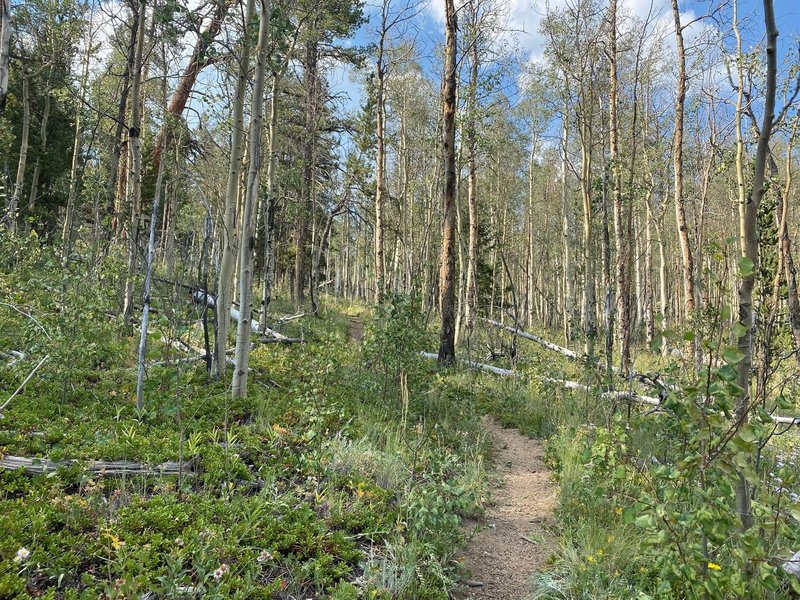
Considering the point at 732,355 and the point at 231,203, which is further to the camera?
the point at 231,203

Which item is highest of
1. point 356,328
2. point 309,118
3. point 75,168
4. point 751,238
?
point 309,118

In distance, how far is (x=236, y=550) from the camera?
2559mm

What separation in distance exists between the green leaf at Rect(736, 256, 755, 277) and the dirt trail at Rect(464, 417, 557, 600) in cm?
238

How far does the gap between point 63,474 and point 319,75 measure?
486 inches

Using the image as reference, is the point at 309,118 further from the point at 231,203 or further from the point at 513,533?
the point at 513,533

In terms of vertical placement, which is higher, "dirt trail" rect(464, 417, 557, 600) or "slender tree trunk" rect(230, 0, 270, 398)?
"slender tree trunk" rect(230, 0, 270, 398)

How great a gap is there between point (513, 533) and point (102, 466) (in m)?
3.05

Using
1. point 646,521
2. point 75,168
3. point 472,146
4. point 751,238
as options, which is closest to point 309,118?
point 472,146

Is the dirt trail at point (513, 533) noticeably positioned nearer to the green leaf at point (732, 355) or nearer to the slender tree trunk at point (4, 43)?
the green leaf at point (732, 355)

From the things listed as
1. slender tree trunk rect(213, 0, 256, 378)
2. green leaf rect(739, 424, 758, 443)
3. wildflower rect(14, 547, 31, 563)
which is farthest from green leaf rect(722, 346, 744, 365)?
slender tree trunk rect(213, 0, 256, 378)

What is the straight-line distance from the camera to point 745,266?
5.20 feet

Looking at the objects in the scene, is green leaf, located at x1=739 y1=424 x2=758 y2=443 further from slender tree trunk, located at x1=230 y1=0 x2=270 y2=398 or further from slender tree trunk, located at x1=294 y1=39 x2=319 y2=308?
slender tree trunk, located at x1=294 y1=39 x2=319 y2=308

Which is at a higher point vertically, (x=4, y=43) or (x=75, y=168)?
(x=75, y=168)

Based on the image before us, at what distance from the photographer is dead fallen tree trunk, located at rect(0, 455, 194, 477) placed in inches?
115
